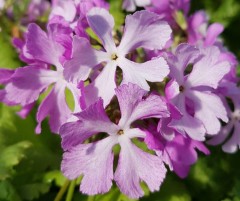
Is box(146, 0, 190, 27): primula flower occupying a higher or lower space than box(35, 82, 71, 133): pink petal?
higher

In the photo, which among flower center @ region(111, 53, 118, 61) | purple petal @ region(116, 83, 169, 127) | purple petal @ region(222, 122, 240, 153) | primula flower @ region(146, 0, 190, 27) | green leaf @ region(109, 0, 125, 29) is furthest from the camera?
green leaf @ region(109, 0, 125, 29)

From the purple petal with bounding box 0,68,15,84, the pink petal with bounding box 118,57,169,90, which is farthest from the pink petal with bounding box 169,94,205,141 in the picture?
the purple petal with bounding box 0,68,15,84

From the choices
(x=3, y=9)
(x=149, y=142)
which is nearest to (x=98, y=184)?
(x=149, y=142)

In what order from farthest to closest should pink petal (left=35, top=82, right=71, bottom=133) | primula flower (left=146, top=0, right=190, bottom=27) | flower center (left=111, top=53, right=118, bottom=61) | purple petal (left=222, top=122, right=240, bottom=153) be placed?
primula flower (left=146, top=0, right=190, bottom=27)
purple petal (left=222, top=122, right=240, bottom=153)
pink petal (left=35, top=82, right=71, bottom=133)
flower center (left=111, top=53, right=118, bottom=61)

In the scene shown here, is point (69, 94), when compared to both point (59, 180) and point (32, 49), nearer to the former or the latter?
point (59, 180)

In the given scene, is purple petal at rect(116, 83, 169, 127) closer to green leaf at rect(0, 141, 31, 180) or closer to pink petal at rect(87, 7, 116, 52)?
pink petal at rect(87, 7, 116, 52)

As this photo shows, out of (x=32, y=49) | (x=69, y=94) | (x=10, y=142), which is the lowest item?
(x=10, y=142)

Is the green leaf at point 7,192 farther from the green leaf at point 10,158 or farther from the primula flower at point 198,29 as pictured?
the primula flower at point 198,29

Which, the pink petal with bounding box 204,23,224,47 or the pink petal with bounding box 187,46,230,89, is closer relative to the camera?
the pink petal with bounding box 187,46,230,89
